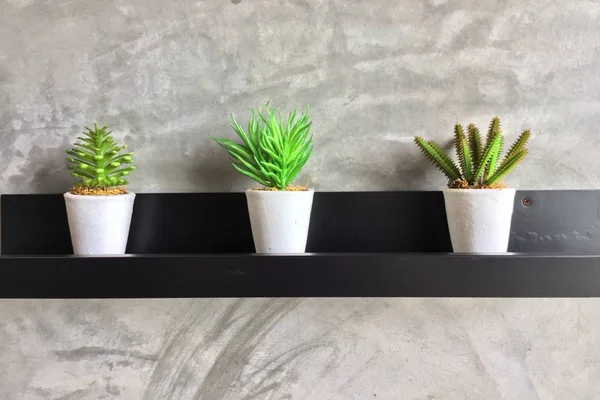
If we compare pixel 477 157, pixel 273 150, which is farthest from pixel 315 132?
pixel 477 157

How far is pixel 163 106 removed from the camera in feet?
2.43

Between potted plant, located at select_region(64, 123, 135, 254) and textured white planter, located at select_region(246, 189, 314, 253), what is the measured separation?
14cm

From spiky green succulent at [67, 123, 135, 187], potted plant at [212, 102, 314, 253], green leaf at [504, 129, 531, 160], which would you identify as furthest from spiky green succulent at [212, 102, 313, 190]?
green leaf at [504, 129, 531, 160]

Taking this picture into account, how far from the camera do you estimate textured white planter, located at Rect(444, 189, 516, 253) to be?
2.15 feet

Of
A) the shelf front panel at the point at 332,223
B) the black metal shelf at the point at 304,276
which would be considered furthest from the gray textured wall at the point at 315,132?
the black metal shelf at the point at 304,276

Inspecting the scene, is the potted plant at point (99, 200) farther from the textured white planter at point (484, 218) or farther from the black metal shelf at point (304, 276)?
the textured white planter at point (484, 218)

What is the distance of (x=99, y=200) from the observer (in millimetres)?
663

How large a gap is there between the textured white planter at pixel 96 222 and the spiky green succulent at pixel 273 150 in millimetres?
138

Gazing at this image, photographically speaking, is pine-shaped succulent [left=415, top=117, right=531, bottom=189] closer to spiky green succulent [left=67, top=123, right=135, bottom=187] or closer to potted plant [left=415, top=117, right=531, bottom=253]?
potted plant [left=415, top=117, right=531, bottom=253]

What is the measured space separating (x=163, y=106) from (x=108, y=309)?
0.83 feet

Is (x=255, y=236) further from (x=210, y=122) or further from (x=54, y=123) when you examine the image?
(x=54, y=123)

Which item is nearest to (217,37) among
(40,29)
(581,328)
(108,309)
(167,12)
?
(167,12)

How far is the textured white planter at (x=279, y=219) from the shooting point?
66cm

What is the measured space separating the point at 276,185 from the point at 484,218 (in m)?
0.22
